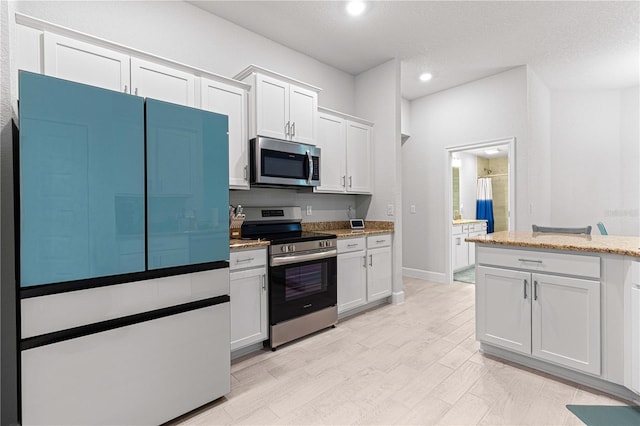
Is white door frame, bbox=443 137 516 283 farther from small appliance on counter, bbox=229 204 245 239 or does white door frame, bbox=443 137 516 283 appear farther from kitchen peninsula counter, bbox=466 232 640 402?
small appliance on counter, bbox=229 204 245 239

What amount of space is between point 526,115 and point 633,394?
10.8 feet

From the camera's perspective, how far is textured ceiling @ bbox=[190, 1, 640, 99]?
2.82 metres

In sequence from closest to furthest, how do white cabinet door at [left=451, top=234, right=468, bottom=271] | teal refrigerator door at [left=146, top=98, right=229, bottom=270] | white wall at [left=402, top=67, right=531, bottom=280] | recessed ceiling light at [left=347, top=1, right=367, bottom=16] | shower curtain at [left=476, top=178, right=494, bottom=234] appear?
1. teal refrigerator door at [left=146, top=98, right=229, bottom=270]
2. recessed ceiling light at [left=347, top=1, right=367, bottom=16]
3. white wall at [left=402, top=67, right=531, bottom=280]
4. white cabinet door at [left=451, top=234, right=468, bottom=271]
5. shower curtain at [left=476, top=178, right=494, bottom=234]

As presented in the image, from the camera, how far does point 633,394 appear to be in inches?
72.5

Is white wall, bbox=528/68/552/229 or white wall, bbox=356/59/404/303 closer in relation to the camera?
white wall, bbox=356/59/404/303

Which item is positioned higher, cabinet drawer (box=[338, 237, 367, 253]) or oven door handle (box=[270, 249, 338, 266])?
cabinet drawer (box=[338, 237, 367, 253])

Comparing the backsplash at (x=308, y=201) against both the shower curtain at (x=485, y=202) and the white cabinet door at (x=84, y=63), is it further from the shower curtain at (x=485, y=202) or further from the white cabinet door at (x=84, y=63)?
the shower curtain at (x=485, y=202)

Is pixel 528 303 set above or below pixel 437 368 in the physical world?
above

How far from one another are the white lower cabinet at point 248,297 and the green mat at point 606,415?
85.1 inches

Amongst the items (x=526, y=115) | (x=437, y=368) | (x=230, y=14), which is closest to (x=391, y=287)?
(x=437, y=368)

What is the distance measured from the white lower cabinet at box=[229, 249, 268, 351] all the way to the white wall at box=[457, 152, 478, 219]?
5651mm

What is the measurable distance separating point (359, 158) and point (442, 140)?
72.2 inches

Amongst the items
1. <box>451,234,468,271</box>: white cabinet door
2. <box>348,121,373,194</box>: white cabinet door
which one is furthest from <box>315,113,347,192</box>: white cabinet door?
<box>451,234,468,271</box>: white cabinet door

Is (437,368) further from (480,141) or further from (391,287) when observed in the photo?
(480,141)
